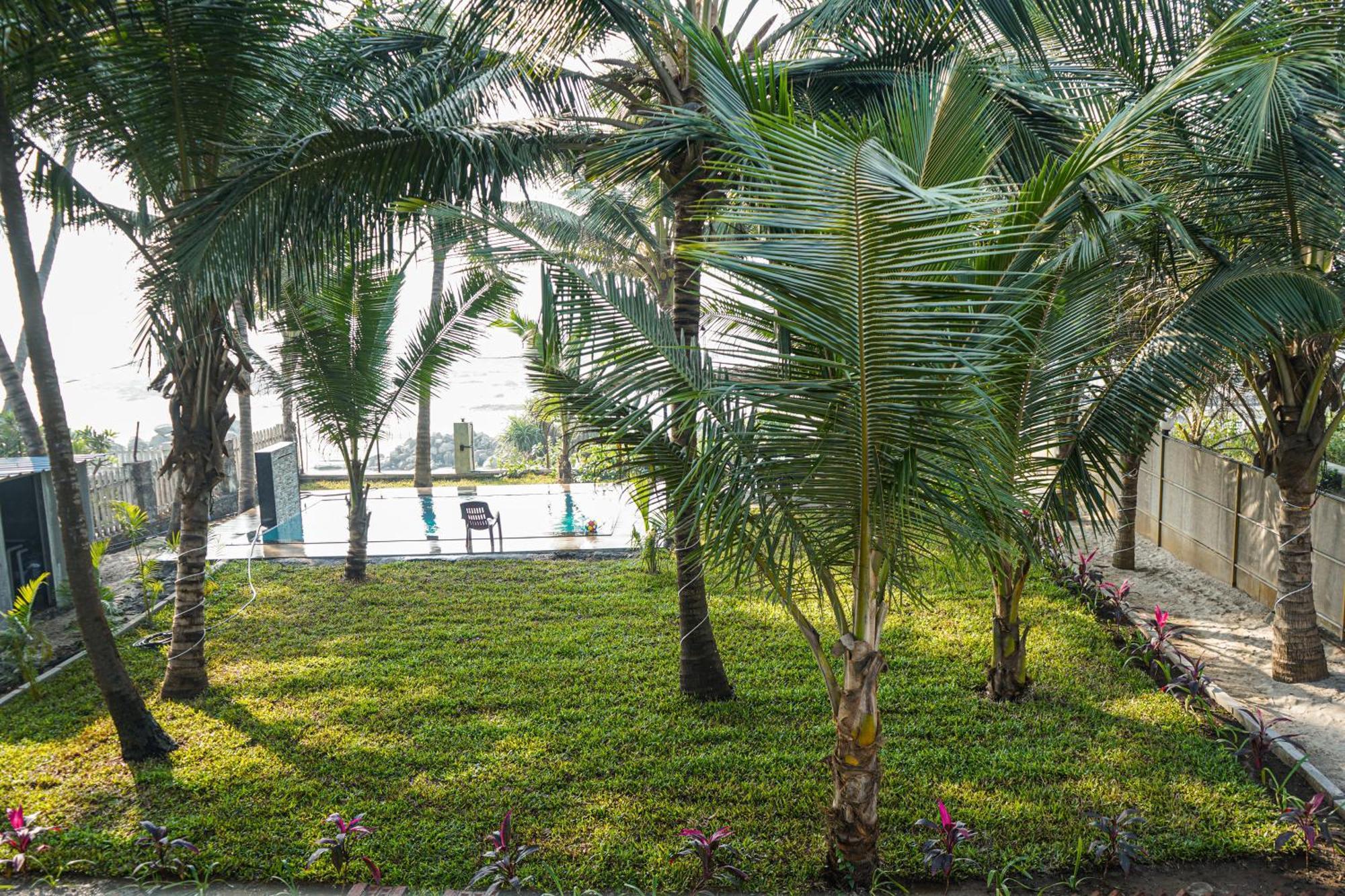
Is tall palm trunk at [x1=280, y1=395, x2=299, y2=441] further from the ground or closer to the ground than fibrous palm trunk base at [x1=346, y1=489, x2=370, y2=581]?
further from the ground

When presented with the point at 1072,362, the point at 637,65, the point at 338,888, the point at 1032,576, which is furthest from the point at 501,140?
the point at 1032,576

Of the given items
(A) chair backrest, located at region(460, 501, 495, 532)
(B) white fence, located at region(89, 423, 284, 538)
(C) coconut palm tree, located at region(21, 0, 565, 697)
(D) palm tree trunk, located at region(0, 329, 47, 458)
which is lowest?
(A) chair backrest, located at region(460, 501, 495, 532)

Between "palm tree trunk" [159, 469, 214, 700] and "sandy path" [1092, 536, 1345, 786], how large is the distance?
25.2 feet

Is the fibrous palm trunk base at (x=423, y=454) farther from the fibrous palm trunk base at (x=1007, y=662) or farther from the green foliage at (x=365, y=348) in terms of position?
the fibrous palm trunk base at (x=1007, y=662)

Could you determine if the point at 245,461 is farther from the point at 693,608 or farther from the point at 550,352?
the point at 550,352

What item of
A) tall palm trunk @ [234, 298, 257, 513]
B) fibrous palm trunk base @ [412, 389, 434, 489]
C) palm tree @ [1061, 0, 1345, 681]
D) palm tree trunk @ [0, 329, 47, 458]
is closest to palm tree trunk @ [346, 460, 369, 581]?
palm tree trunk @ [0, 329, 47, 458]

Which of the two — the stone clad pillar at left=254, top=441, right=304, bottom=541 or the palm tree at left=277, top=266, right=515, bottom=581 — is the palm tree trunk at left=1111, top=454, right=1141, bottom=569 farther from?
the stone clad pillar at left=254, top=441, right=304, bottom=541

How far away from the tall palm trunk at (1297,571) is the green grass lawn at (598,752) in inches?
42.8

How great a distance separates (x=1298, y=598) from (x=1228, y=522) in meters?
2.47

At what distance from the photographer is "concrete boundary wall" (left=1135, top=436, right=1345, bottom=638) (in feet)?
24.7

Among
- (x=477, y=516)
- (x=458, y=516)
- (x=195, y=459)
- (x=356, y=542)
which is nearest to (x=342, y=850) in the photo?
(x=195, y=459)

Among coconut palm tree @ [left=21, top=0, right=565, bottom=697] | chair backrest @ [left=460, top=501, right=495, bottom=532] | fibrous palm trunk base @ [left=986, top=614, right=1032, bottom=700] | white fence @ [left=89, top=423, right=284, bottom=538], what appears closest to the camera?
coconut palm tree @ [left=21, top=0, right=565, bottom=697]

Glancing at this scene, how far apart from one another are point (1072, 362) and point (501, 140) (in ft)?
12.8

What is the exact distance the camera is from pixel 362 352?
9.99 m
